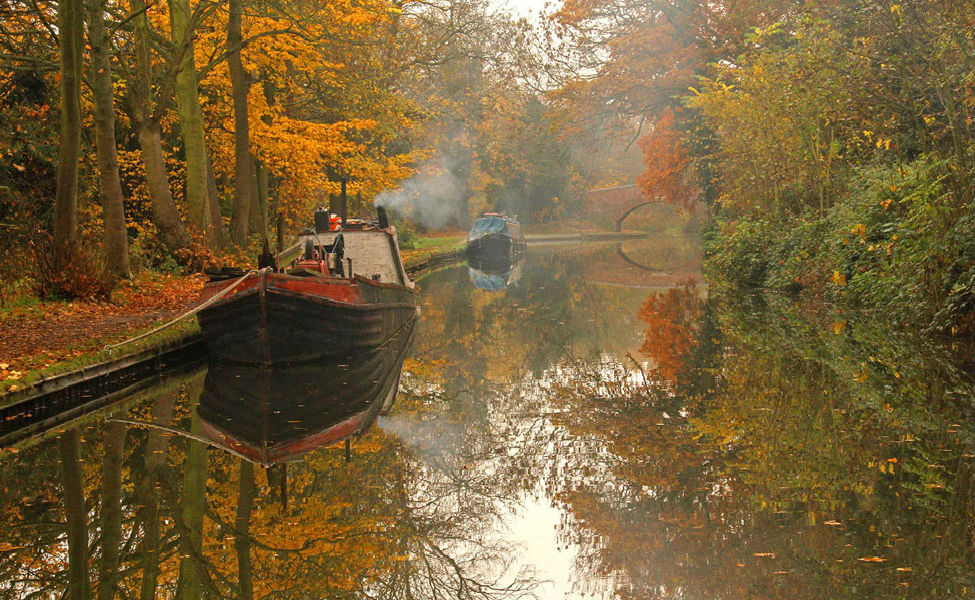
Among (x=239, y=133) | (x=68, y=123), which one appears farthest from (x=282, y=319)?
(x=239, y=133)

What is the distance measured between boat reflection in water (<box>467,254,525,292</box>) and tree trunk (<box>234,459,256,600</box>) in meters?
18.1

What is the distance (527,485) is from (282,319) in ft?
19.7

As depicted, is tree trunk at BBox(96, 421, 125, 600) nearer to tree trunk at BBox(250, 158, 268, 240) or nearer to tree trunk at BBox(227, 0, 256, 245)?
tree trunk at BBox(227, 0, 256, 245)

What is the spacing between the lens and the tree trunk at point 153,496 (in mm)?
4393

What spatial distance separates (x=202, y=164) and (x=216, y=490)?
13658 millimetres

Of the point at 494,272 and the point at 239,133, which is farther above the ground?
the point at 239,133

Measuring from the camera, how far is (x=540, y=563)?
4773mm

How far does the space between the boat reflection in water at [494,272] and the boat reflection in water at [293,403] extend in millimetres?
12971

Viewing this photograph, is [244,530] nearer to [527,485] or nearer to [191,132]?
[527,485]

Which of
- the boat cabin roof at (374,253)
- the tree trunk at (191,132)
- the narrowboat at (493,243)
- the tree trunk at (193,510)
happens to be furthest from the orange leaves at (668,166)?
the tree trunk at (193,510)

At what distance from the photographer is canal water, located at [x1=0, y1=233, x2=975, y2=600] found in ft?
14.4

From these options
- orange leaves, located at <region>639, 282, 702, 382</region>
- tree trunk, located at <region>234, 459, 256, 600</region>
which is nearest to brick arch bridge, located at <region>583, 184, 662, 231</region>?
orange leaves, located at <region>639, 282, 702, 382</region>

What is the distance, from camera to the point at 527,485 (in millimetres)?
6117

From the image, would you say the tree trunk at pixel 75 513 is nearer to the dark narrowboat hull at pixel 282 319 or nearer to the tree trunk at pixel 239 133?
the dark narrowboat hull at pixel 282 319
